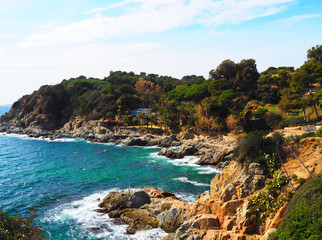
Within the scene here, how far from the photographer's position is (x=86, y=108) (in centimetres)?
9125

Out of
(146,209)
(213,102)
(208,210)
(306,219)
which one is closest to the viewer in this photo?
(306,219)

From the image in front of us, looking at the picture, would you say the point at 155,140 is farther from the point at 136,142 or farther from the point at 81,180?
the point at 81,180

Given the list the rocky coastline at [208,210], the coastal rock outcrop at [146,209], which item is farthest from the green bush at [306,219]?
the coastal rock outcrop at [146,209]

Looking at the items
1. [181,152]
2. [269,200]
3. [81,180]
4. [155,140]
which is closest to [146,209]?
[269,200]

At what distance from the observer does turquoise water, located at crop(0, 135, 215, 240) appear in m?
23.2

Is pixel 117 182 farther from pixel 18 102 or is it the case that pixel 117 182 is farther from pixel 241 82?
pixel 18 102

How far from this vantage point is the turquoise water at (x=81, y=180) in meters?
23.2

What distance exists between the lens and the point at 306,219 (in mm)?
10234

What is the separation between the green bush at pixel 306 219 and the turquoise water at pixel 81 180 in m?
12.3

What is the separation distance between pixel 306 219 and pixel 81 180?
1333 inches

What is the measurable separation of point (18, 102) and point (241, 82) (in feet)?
349

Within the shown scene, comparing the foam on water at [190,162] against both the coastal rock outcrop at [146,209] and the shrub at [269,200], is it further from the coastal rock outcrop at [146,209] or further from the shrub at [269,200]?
the shrub at [269,200]

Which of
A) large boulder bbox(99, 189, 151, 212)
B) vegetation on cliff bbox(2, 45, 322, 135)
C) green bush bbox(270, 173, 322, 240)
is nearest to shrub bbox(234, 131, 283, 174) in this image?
green bush bbox(270, 173, 322, 240)

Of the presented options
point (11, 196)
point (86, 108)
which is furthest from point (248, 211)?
point (86, 108)
